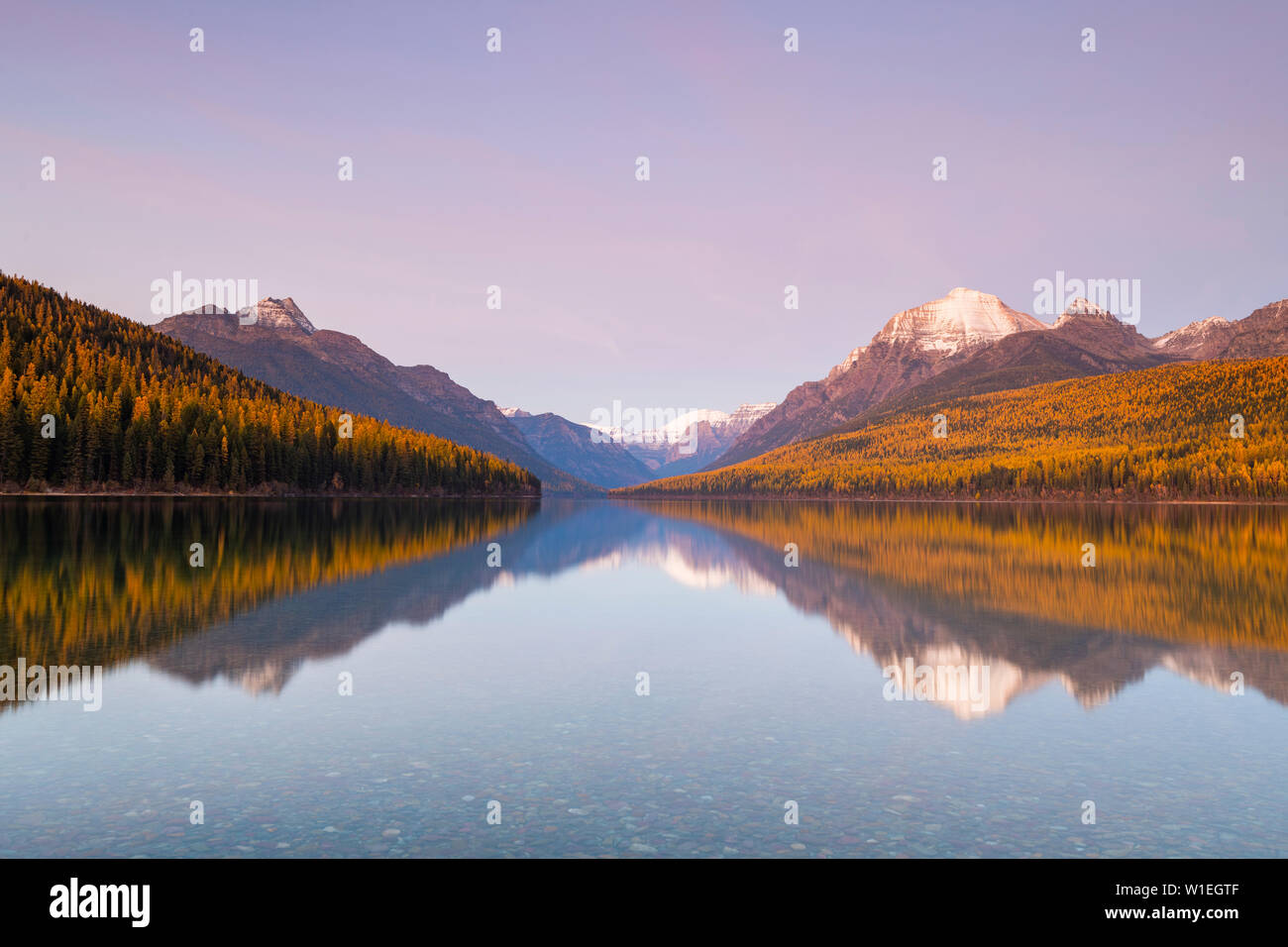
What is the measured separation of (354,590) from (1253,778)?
34.1 m

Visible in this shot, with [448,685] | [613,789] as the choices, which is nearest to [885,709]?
[613,789]

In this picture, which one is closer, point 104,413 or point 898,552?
point 898,552

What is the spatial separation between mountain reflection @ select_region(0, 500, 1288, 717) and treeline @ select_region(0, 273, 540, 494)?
6784cm

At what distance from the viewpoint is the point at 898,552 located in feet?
216

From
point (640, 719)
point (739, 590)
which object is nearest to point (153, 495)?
point (739, 590)

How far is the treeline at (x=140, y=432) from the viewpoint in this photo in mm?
130750

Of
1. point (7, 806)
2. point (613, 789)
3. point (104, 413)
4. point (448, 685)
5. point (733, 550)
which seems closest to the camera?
point (7, 806)

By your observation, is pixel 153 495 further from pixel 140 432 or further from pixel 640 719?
pixel 640 719

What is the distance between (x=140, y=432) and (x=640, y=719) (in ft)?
489

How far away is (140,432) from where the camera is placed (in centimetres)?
13938

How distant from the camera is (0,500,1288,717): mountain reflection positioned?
23.7 metres

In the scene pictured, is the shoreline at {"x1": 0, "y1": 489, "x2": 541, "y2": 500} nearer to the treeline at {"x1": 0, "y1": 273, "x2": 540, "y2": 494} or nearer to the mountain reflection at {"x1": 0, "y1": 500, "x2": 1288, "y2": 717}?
the treeline at {"x1": 0, "y1": 273, "x2": 540, "y2": 494}

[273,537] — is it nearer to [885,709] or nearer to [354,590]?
[354,590]

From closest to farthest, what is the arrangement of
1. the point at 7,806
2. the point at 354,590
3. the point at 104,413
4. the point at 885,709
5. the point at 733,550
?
the point at 7,806 → the point at 885,709 → the point at 354,590 → the point at 733,550 → the point at 104,413
